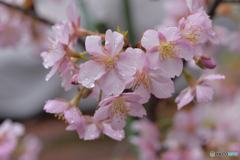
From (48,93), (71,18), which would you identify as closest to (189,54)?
(71,18)

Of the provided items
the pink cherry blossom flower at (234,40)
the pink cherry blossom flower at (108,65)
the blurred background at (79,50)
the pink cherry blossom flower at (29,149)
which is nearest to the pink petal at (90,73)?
the pink cherry blossom flower at (108,65)

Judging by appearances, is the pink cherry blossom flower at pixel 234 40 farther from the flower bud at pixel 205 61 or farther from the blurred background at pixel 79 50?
the flower bud at pixel 205 61

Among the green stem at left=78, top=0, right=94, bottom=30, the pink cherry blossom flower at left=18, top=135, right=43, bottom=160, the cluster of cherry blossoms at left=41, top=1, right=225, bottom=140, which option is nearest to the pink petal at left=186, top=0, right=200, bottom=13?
the cluster of cherry blossoms at left=41, top=1, right=225, bottom=140

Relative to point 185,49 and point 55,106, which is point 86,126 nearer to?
point 55,106

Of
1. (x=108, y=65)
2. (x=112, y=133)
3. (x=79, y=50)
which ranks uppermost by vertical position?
(x=108, y=65)

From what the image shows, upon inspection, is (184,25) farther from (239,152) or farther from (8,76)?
A: (8,76)

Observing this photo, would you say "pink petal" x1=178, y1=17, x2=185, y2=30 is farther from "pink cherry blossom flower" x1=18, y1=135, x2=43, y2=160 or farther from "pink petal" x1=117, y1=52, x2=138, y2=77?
"pink cherry blossom flower" x1=18, y1=135, x2=43, y2=160

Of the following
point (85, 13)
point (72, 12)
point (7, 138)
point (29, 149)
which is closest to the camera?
point (72, 12)

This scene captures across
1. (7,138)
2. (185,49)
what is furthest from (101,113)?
(7,138)
